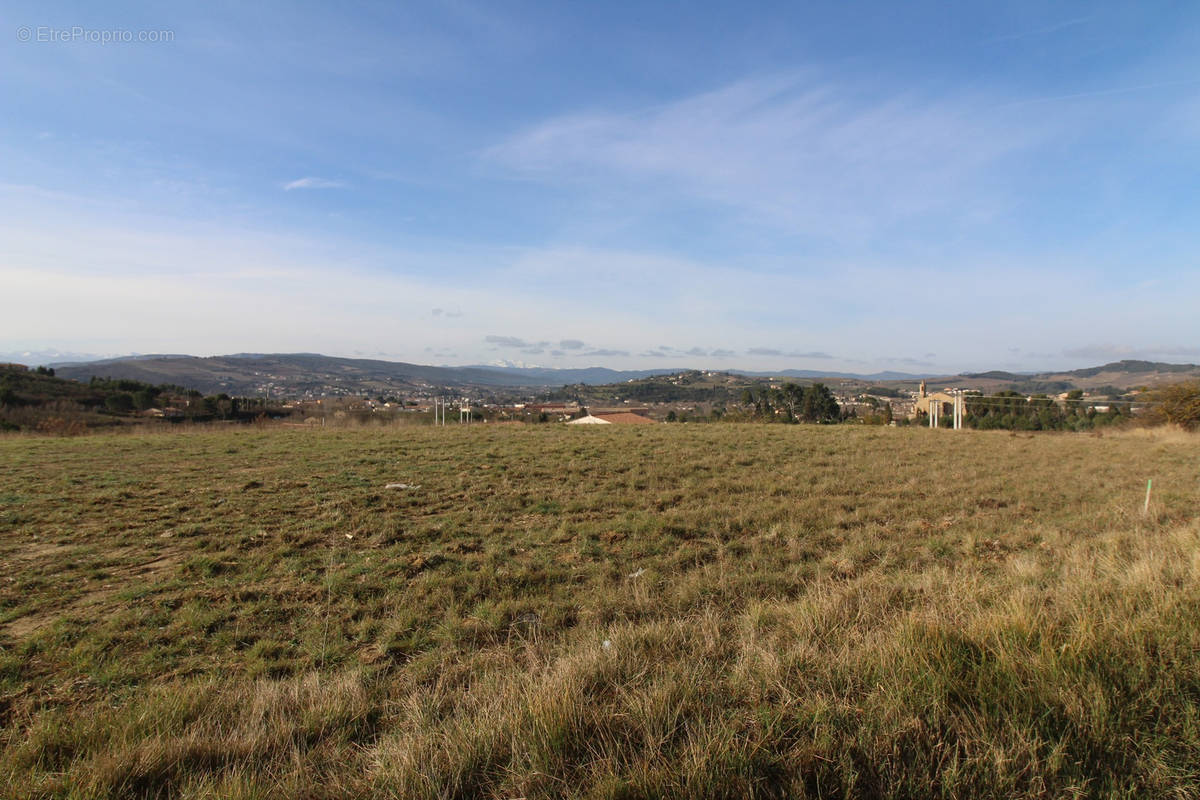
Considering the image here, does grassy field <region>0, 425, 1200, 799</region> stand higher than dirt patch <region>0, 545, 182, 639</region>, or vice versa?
grassy field <region>0, 425, 1200, 799</region>

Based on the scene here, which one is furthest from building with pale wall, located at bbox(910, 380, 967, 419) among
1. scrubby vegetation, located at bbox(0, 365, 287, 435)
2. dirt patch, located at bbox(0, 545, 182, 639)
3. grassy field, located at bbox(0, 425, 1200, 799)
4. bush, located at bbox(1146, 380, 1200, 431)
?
scrubby vegetation, located at bbox(0, 365, 287, 435)

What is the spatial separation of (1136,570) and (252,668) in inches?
291

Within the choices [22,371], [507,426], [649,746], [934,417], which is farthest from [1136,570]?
[22,371]

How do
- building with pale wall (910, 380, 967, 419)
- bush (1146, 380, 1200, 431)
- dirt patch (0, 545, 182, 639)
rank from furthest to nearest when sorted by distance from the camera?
1. building with pale wall (910, 380, 967, 419)
2. bush (1146, 380, 1200, 431)
3. dirt patch (0, 545, 182, 639)

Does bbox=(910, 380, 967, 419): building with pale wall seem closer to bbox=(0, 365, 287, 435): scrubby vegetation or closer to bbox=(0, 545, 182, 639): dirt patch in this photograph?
bbox=(0, 545, 182, 639): dirt patch

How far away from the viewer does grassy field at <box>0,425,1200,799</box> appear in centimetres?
230

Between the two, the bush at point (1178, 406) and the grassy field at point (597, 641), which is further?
the bush at point (1178, 406)

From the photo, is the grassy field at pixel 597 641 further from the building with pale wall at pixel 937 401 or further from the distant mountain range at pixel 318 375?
the distant mountain range at pixel 318 375

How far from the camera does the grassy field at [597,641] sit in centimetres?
230

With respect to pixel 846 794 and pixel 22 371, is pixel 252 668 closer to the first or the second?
pixel 846 794

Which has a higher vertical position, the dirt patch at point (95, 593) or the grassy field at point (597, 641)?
the grassy field at point (597, 641)

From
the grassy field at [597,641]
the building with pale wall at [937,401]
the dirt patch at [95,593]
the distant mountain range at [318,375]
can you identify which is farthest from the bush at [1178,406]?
the distant mountain range at [318,375]

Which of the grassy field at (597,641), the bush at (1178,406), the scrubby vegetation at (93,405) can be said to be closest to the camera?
A: the grassy field at (597,641)

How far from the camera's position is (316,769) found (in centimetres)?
253
